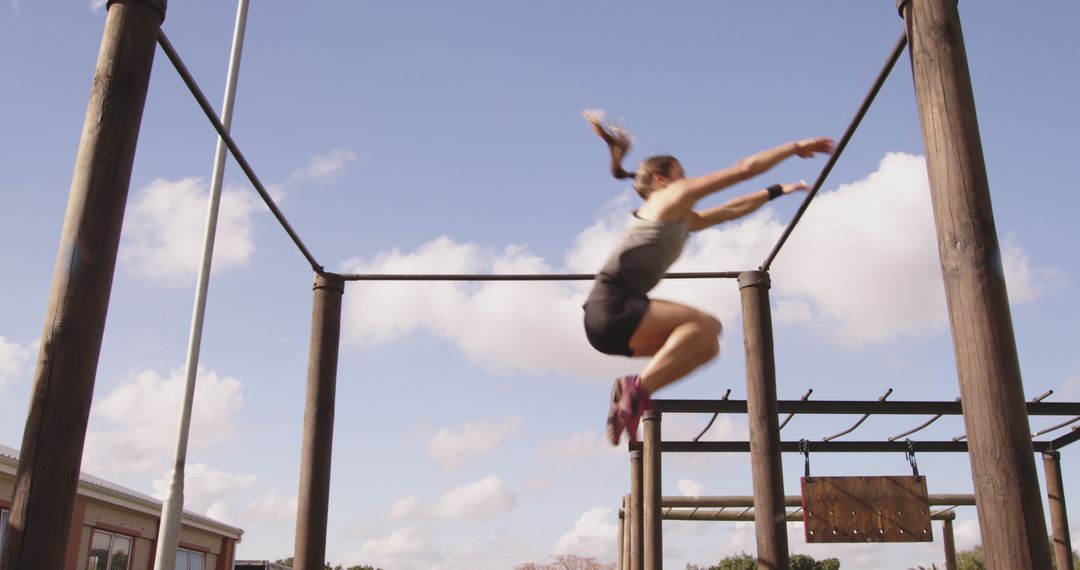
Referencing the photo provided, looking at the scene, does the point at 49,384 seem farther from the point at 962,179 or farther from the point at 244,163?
the point at 962,179

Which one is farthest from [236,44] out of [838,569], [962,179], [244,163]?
[838,569]

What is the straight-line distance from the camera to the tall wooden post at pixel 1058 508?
12.4 m

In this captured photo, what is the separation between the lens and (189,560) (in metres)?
27.7

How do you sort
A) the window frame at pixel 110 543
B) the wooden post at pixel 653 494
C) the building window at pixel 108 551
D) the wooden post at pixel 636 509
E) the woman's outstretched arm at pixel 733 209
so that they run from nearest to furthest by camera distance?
the woman's outstretched arm at pixel 733 209 < the wooden post at pixel 653 494 < the wooden post at pixel 636 509 < the window frame at pixel 110 543 < the building window at pixel 108 551

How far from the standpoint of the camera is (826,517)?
33.3ft

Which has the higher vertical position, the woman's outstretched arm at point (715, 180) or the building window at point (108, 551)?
the woman's outstretched arm at point (715, 180)

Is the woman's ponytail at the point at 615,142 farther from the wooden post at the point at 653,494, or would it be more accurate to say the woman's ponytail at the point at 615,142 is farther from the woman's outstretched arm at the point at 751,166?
the wooden post at the point at 653,494

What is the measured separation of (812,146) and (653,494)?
7.09 m

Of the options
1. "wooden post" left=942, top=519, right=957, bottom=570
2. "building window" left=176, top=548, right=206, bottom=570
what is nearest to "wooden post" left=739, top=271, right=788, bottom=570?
"wooden post" left=942, top=519, right=957, bottom=570

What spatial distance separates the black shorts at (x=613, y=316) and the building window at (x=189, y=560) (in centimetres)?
2553

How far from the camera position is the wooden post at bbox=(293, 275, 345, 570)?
6.94m

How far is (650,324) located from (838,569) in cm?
4080

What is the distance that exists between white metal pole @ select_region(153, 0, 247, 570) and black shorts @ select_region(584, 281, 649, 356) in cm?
650

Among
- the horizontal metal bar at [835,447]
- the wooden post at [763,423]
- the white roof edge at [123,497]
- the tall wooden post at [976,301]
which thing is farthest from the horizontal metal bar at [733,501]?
the white roof edge at [123,497]
